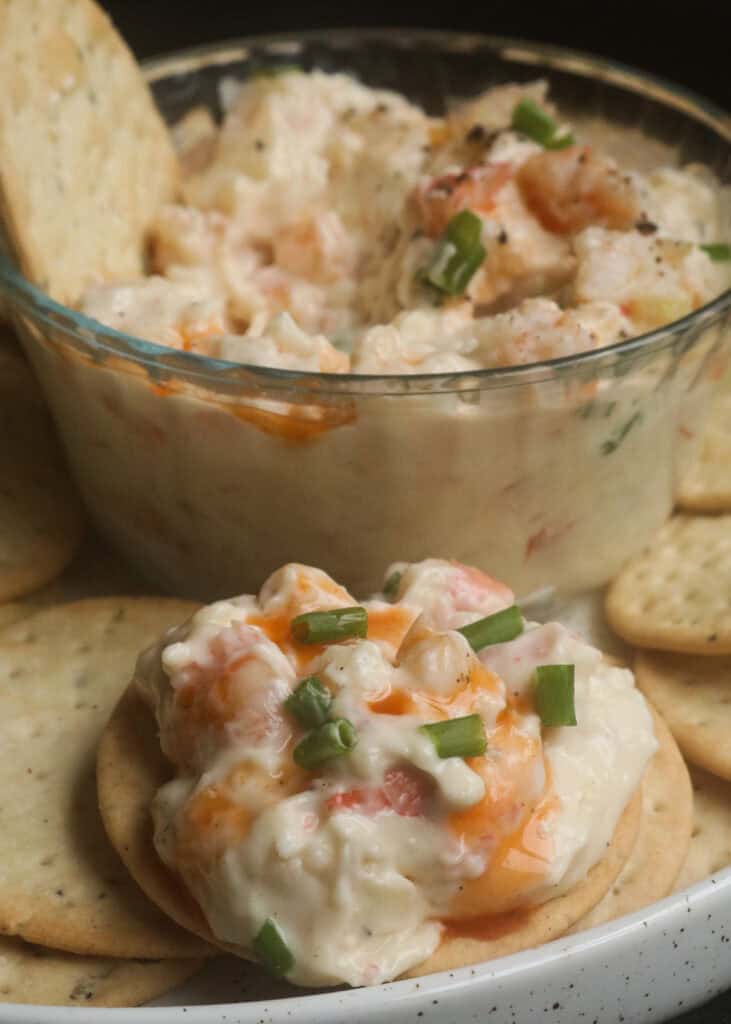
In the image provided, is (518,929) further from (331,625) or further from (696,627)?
(696,627)

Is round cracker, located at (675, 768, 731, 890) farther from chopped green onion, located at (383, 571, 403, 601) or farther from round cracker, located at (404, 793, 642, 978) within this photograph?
chopped green onion, located at (383, 571, 403, 601)

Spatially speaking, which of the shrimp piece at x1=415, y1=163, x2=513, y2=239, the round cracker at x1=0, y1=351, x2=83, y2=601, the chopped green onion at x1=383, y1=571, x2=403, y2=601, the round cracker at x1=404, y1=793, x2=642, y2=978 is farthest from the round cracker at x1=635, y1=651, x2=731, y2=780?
the round cracker at x1=0, y1=351, x2=83, y2=601

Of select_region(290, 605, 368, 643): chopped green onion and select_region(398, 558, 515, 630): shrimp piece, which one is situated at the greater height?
select_region(290, 605, 368, 643): chopped green onion

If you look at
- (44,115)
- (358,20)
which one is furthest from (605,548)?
(358,20)

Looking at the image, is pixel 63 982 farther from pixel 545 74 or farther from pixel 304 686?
pixel 545 74

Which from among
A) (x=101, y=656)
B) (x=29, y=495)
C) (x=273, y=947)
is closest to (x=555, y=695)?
(x=273, y=947)

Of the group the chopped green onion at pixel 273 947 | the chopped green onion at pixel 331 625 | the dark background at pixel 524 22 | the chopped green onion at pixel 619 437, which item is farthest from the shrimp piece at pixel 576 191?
the dark background at pixel 524 22
